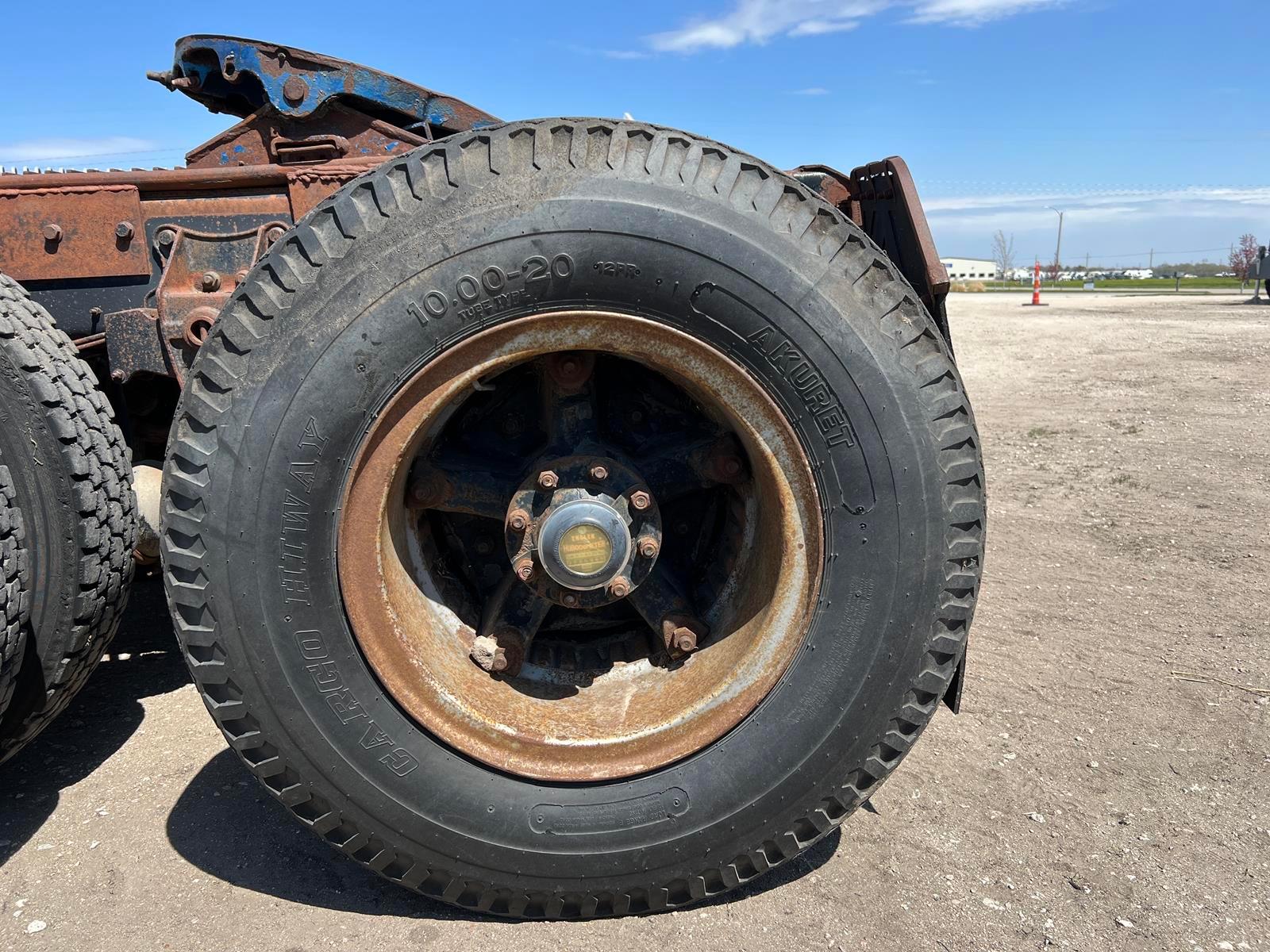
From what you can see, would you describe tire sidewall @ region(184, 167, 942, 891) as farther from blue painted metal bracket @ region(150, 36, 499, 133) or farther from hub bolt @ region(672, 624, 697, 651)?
blue painted metal bracket @ region(150, 36, 499, 133)

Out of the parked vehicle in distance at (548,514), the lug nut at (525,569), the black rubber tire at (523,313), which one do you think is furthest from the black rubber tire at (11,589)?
the lug nut at (525,569)

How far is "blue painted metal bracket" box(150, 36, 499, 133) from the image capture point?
3.36 m

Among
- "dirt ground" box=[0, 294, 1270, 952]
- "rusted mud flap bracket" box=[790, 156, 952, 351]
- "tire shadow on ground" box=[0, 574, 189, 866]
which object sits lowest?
"dirt ground" box=[0, 294, 1270, 952]

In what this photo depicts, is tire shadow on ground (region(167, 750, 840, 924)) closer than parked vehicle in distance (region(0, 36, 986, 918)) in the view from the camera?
No

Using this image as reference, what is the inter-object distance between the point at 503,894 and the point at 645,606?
0.73m

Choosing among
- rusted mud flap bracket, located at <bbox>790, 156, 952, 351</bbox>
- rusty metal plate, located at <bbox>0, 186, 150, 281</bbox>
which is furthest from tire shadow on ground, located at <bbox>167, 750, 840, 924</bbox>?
rusty metal plate, located at <bbox>0, 186, 150, 281</bbox>

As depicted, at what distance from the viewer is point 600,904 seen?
2.14m

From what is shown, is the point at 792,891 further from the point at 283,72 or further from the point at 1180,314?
the point at 1180,314

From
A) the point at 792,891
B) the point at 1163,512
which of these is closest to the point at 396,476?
the point at 792,891

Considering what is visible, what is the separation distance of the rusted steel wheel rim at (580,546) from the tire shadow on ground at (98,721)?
51.7 inches

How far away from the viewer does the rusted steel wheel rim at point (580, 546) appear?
2025 millimetres

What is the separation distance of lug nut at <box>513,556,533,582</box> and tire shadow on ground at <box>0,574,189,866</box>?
1522mm

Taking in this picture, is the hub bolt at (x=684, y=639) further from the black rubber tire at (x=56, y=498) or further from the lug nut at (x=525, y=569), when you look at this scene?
the black rubber tire at (x=56, y=498)

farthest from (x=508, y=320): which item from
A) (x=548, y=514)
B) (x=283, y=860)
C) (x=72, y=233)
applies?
(x=72, y=233)
